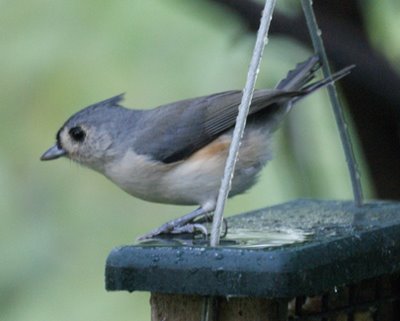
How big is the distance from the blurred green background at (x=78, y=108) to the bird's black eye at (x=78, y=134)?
6.48 feet

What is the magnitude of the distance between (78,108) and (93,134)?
2.38 meters

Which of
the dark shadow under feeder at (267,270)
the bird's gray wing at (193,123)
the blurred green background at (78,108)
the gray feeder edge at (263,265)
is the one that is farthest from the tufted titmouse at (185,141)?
the blurred green background at (78,108)

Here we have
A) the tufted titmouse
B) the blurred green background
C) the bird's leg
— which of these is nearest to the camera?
the bird's leg

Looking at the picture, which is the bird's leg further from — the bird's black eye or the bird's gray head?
the bird's black eye

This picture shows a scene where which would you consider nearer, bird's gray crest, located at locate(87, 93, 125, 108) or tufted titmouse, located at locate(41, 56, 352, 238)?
tufted titmouse, located at locate(41, 56, 352, 238)

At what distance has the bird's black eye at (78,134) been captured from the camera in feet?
14.9

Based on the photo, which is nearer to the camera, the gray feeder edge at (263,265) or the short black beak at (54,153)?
the gray feeder edge at (263,265)

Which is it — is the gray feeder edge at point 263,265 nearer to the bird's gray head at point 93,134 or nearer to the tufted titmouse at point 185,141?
the tufted titmouse at point 185,141

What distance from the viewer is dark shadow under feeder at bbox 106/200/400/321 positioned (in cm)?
293

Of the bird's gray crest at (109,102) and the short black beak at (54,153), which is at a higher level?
the bird's gray crest at (109,102)

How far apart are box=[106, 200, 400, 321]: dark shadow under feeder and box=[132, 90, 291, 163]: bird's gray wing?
0.63 m

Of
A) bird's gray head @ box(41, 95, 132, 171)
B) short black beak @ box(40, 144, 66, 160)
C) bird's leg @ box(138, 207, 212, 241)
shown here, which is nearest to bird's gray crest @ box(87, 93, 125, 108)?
bird's gray head @ box(41, 95, 132, 171)

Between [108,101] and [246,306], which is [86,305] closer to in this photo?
[108,101]

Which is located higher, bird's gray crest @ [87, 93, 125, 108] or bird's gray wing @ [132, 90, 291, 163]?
bird's gray crest @ [87, 93, 125, 108]
